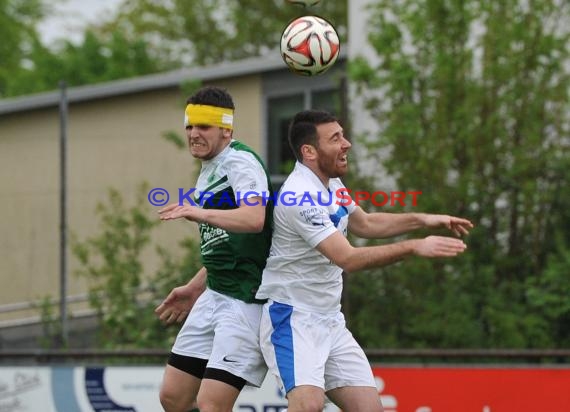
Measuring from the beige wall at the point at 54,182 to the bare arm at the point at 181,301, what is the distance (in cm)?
621

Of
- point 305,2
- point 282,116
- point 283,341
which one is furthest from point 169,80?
point 283,341

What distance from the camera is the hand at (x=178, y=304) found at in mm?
6848

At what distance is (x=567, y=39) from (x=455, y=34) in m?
1.32

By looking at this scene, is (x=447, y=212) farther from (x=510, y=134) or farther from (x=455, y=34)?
(x=455, y=34)

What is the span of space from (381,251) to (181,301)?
1.67m

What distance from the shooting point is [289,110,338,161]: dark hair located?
6164 millimetres

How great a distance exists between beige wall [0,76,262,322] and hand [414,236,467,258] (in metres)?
8.02

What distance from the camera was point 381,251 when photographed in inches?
225

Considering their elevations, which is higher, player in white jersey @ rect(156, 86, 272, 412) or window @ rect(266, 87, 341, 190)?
window @ rect(266, 87, 341, 190)

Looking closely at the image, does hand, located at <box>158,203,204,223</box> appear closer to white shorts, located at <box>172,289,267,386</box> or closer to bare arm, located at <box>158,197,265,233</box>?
bare arm, located at <box>158,197,265,233</box>

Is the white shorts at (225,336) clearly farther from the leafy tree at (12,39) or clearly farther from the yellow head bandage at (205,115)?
the leafy tree at (12,39)

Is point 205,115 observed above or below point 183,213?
above

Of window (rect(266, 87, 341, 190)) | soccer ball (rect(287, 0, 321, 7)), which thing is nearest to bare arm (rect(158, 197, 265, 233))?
soccer ball (rect(287, 0, 321, 7))

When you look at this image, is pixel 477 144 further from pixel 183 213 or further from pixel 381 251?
pixel 183 213
